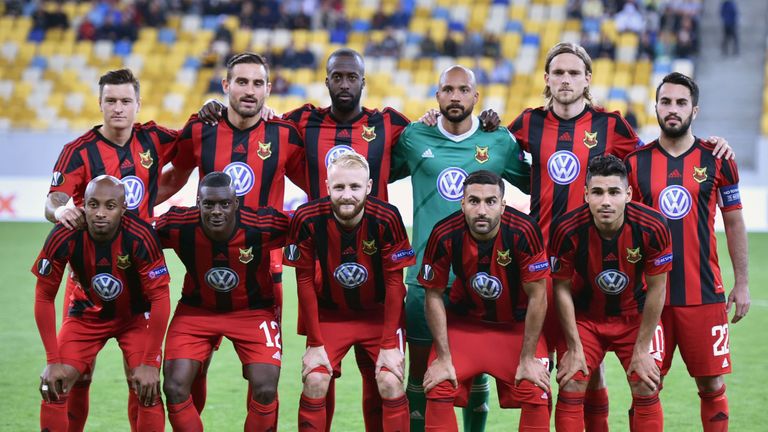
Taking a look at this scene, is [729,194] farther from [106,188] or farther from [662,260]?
[106,188]

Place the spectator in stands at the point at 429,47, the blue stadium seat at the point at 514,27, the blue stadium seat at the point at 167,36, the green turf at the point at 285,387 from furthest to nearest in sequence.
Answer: the blue stadium seat at the point at 167,36 → the blue stadium seat at the point at 514,27 → the spectator in stands at the point at 429,47 → the green turf at the point at 285,387

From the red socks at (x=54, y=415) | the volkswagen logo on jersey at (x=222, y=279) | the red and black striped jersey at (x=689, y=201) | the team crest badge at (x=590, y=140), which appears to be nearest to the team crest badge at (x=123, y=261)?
the volkswagen logo on jersey at (x=222, y=279)

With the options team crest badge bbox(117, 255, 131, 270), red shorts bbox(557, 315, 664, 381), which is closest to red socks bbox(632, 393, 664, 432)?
red shorts bbox(557, 315, 664, 381)

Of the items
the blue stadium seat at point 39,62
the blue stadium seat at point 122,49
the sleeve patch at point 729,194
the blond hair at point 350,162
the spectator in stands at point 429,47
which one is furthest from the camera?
the blue stadium seat at point 122,49

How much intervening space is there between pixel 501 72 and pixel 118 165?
13.6 metres

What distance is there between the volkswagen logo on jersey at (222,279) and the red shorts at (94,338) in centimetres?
38

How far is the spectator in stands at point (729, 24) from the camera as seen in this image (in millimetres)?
17906

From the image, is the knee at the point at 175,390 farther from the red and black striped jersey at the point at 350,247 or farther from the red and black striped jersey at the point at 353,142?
the red and black striped jersey at the point at 353,142

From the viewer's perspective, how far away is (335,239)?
15.9 ft

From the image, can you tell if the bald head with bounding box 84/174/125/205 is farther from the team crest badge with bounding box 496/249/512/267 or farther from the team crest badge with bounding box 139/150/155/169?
the team crest badge with bounding box 496/249/512/267

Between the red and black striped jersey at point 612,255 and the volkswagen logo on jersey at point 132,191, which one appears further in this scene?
the volkswagen logo on jersey at point 132,191

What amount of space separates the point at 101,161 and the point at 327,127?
A: 116 centimetres

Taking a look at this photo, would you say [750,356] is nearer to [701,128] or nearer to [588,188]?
[588,188]

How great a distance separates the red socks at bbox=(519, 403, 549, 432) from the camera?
4602 mm
